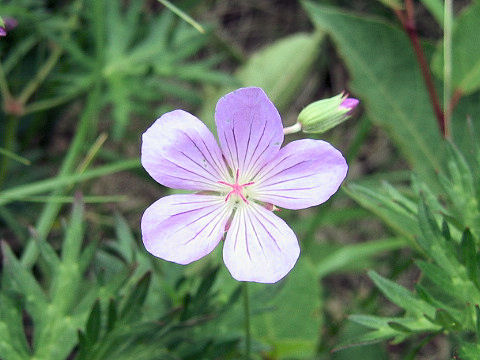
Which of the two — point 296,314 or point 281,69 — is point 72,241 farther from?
point 281,69

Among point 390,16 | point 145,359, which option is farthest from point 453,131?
point 145,359

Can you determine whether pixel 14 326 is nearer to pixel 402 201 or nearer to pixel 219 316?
pixel 219 316

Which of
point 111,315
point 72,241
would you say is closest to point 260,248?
point 111,315

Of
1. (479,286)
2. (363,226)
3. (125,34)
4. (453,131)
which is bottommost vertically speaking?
(363,226)

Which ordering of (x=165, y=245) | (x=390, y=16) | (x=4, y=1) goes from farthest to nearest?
1. (x=390, y=16)
2. (x=4, y=1)
3. (x=165, y=245)

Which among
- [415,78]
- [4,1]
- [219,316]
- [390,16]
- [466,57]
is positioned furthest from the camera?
[390,16]

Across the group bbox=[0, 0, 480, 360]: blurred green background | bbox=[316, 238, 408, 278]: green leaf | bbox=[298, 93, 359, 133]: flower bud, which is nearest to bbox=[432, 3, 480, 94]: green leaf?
bbox=[0, 0, 480, 360]: blurred green background

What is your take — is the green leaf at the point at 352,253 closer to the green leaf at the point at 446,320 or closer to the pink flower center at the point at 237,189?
the green leaf at the point at 446,320
